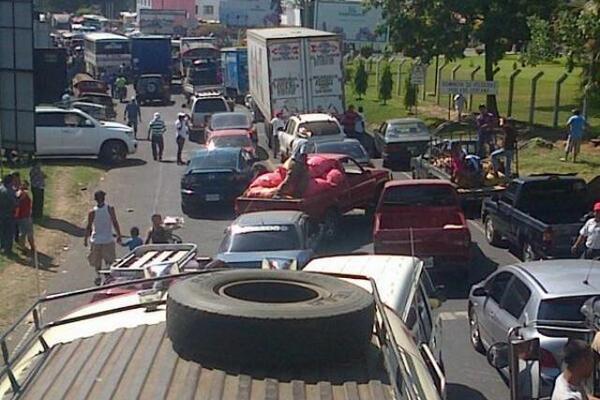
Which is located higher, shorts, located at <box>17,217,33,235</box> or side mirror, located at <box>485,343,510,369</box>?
side mirror, located at <box>485,343,510,369</box>

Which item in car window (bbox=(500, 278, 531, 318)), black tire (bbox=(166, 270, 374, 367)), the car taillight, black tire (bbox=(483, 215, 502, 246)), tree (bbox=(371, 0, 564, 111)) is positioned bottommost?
black tire (bbox=(483, 215, 502, 246))

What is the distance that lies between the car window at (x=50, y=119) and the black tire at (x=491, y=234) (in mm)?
16673

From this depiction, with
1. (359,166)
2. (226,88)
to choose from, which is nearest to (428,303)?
(359,166)

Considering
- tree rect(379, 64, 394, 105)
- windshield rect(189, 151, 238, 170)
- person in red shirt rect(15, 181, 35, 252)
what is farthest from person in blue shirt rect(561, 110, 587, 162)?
tree rect(379, 64, 394, 105)

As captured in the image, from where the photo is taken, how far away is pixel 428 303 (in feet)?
34.3

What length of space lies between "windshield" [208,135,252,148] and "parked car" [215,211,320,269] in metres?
14.6

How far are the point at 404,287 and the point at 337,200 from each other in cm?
1269

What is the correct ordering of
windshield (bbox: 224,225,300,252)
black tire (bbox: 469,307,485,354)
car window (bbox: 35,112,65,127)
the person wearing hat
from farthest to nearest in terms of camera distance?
car window (bbox: 35,112,65,127) → windshield (bbox: 224,225,300,252) → the person wearing hat → black tire (bbox: 469,307,485,354)

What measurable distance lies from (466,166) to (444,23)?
17212 mm

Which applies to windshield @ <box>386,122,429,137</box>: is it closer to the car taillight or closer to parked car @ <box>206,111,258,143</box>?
parked car @ <box>206,111,258,143</box>

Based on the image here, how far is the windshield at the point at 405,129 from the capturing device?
33.0 metres

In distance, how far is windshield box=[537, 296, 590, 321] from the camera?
10867 millimetres

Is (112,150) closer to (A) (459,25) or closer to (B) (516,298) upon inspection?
(A) (459,25)

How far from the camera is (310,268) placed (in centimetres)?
1092
